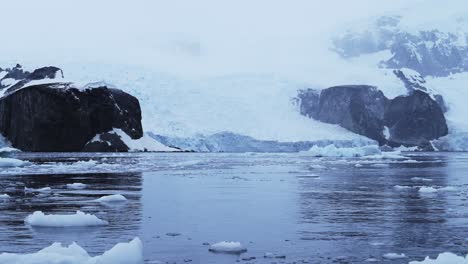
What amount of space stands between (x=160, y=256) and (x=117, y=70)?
11374 cm

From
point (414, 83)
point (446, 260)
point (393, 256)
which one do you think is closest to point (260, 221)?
point (393, 256)

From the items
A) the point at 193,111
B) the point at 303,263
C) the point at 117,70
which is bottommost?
the point at 303,263

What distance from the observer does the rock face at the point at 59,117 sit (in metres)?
92.5

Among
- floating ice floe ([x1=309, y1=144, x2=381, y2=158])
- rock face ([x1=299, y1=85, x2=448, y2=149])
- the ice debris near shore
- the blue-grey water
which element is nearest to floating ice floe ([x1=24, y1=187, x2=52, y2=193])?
the blue-grey water

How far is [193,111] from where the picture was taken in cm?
11512

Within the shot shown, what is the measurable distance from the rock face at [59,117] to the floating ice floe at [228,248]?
275 ft

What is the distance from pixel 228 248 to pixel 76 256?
9.12 feet

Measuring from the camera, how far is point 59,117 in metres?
92.5

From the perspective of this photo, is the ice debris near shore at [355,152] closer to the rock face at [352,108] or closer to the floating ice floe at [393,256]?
the floating ice floe at [393,256]

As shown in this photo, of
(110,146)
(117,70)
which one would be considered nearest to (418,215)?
(110,146)

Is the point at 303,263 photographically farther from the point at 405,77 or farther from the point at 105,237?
the point at 405,77

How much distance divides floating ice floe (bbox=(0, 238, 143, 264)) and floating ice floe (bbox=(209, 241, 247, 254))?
1631mm

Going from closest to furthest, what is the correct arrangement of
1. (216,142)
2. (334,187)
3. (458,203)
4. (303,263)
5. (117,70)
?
(303,263) → (458,203) → (334,187) → (216,142) → (117,70)

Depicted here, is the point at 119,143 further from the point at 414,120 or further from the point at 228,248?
→ the point at 228,248
